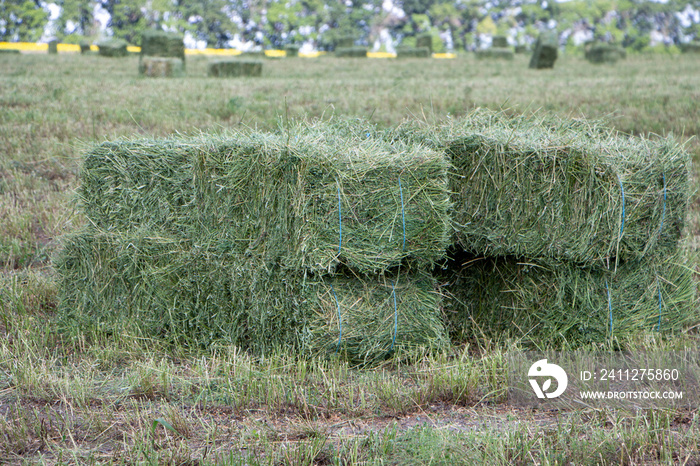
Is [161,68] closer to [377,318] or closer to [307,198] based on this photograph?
[307,198]

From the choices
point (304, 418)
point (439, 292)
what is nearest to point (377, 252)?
point (439, 292)

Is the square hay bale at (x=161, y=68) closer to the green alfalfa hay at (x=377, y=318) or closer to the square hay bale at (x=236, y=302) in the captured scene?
the square hay bale at (x=236, y=302)

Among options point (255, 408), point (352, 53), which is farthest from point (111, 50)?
point (255, 408)

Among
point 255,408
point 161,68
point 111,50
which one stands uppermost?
point 111,50

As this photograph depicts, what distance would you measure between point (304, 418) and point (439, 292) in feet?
4.54

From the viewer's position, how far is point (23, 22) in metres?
45.8

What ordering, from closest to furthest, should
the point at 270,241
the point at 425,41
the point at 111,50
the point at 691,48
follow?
1. the point at 270,241
2. the point at 111,50
3. the point at 691,48
4. the point at 425,41

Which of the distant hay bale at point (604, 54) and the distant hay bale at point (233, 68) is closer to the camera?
the distant hay bale at point (233, 68)

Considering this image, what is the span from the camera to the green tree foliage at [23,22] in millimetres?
45094

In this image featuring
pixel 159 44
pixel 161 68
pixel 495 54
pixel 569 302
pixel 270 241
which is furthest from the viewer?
pixel 495 54

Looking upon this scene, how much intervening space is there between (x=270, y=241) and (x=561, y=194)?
1.81 meters

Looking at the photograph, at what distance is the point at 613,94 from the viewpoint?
44.5ft

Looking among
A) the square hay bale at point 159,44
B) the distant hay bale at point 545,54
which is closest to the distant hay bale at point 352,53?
the distant hay bale at point 545,54

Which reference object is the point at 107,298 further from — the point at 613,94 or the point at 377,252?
the point at 613,94
